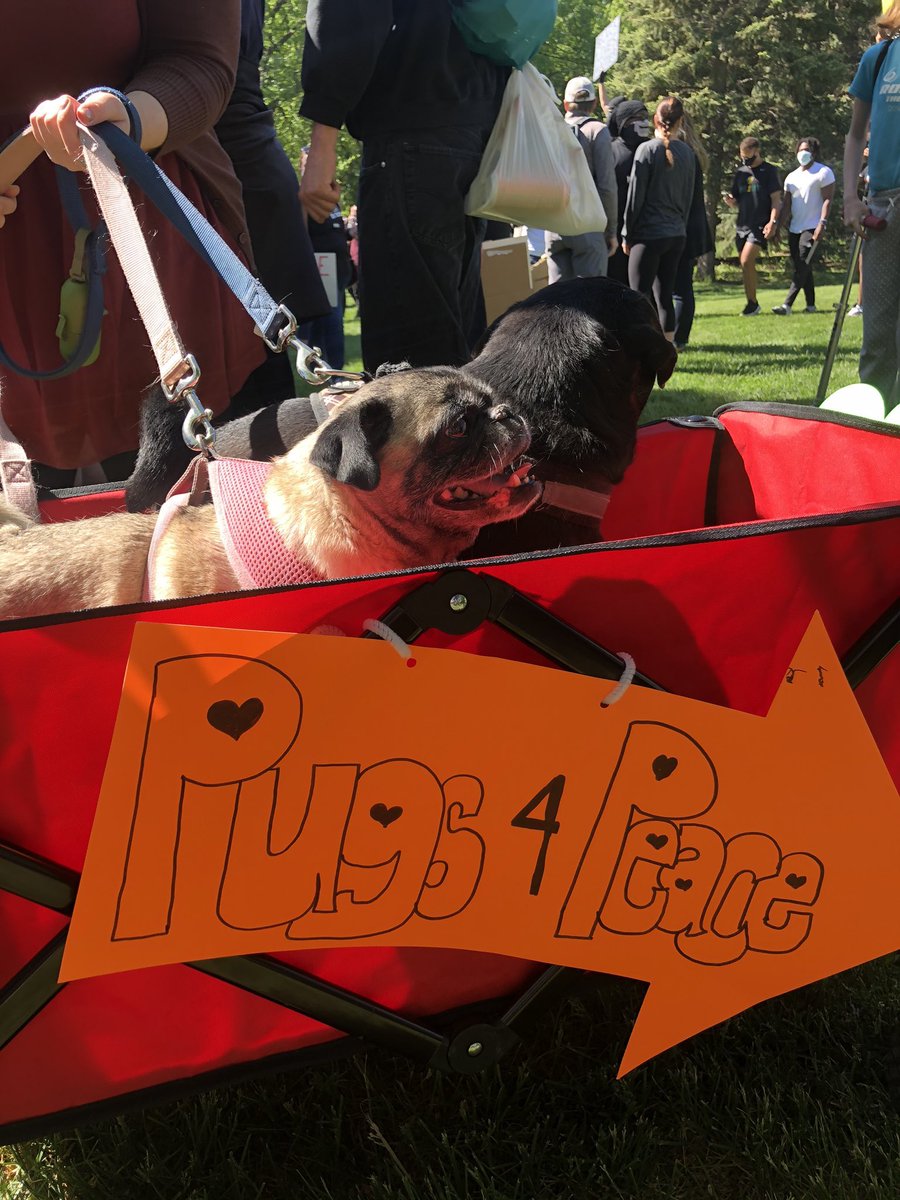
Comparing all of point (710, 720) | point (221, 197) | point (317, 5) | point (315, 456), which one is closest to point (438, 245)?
point (317, 5)

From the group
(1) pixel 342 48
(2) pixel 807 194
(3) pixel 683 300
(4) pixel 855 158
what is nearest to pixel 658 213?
(3) pixel 683 300

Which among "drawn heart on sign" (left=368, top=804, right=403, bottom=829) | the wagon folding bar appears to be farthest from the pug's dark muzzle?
"drawn heart on sign" (left=368, top=804, right=403, bottom=829)

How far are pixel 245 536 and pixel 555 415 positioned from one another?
971 mm

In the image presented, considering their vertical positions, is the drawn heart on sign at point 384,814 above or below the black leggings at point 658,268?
above

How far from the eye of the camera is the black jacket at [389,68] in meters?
3.13

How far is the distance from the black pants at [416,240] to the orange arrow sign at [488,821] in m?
2.33

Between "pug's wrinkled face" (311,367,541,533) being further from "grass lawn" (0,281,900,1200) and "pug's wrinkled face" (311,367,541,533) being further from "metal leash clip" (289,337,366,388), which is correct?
"grass lawn" (0,281,900,1200)

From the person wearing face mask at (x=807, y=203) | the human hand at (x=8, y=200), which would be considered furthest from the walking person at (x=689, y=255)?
the human hand at (x=8, y=200)

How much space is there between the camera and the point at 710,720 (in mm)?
1309

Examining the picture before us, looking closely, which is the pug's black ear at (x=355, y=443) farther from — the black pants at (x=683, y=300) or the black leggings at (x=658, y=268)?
the black pants at (x=683, y=300)

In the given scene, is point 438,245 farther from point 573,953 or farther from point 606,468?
point 573,953

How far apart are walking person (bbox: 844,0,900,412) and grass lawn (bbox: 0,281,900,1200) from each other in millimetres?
4061

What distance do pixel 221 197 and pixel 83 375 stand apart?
56 centimetres

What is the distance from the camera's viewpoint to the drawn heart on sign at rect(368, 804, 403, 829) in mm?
1217
